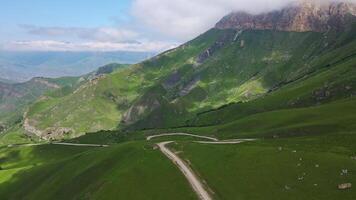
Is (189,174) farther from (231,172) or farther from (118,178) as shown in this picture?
(118,178)

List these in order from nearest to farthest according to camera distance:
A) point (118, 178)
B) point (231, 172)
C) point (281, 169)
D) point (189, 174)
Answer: point (281, 169)
point (231, 172)
point (189, 174)
point (118, 178)

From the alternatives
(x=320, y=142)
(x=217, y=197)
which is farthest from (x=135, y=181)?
(x=320, y=142)

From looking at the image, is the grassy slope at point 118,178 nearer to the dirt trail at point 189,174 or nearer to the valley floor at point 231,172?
the valley floor at point 231,172

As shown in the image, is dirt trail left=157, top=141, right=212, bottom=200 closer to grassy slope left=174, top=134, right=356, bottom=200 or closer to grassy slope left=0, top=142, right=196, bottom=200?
grassy slope left=0, top=142, right=196, bottom=200

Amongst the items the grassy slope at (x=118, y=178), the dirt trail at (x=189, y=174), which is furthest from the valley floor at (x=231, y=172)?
the dirt trail at (x=189, y=174)

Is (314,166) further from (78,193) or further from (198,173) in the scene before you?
(78,193)

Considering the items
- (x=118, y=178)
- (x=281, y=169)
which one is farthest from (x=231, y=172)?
(x=118, y=178)

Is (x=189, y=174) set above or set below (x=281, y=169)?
below
